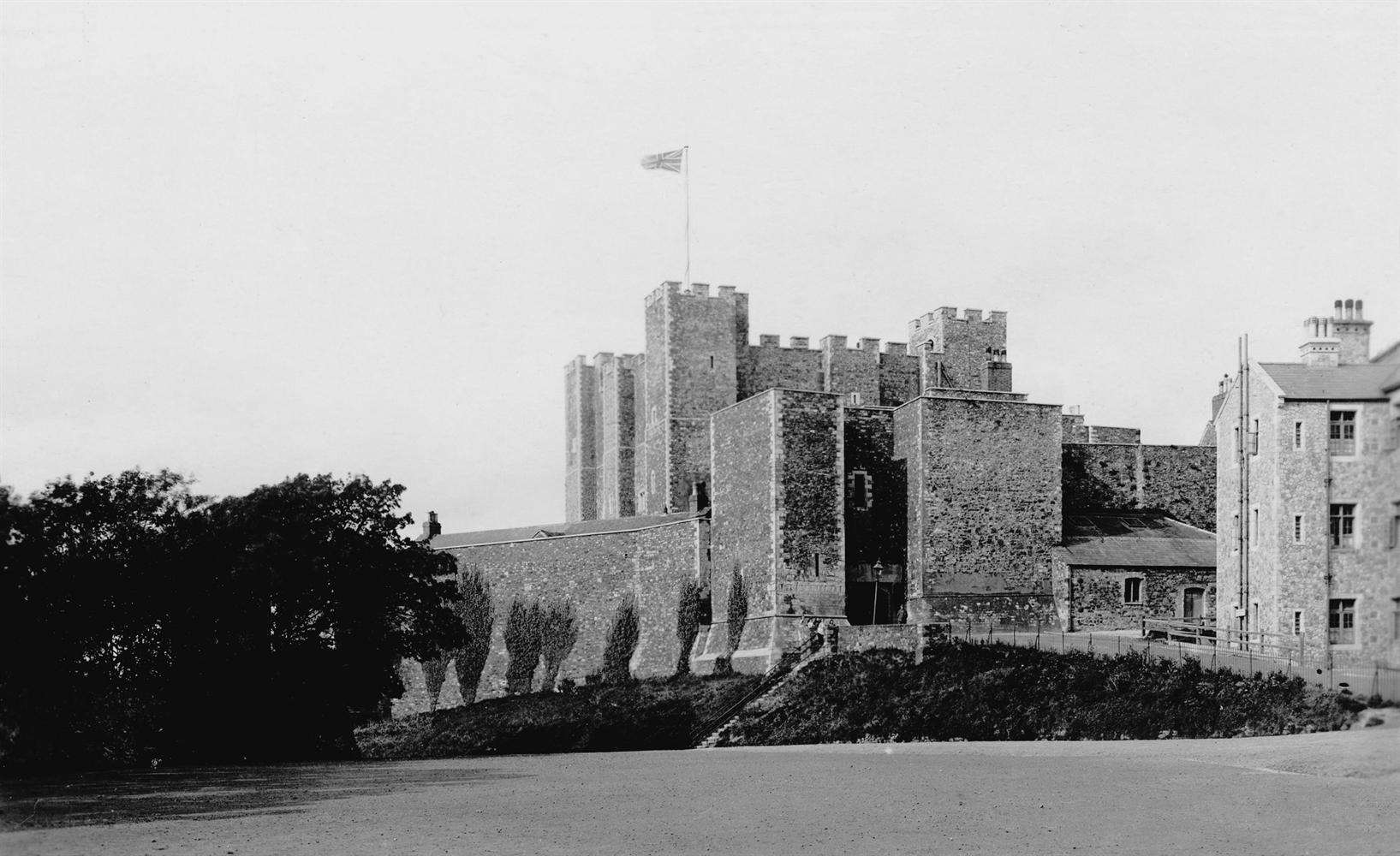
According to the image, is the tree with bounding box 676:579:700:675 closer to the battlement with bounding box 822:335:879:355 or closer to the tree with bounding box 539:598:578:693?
the tree with bounding box 539:598:578:693

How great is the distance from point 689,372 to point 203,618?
32883mm

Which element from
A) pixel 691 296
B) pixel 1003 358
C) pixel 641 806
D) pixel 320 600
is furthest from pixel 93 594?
pixel 1003 358

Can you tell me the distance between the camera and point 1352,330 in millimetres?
34969

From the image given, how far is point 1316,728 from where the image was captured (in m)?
29.3

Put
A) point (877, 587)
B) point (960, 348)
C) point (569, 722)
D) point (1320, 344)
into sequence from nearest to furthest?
point (1320, 344)
point (569, 722)
point (877, 587)
point (960, 348)

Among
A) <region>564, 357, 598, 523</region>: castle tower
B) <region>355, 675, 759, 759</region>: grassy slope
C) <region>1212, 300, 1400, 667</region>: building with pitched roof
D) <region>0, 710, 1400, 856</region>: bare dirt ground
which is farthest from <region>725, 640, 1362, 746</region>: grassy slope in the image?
<region>564, 357, 598, 523</region>: castle tower

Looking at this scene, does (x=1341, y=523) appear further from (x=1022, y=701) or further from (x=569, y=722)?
(x=569, y=722)

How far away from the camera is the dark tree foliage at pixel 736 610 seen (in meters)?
51.8

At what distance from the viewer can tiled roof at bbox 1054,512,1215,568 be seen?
2041 inches

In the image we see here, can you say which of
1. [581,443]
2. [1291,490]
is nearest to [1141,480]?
[1291,490]

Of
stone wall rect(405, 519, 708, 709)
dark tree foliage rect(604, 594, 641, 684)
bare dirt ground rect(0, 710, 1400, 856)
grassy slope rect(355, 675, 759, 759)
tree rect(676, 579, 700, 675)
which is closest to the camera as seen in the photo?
bare dirt ground rect(0, 710, 1400, 856)

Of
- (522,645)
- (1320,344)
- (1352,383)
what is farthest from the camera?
(522,645)

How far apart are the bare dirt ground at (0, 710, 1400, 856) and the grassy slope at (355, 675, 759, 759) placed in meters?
15.4

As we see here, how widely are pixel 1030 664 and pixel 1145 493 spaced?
66.7 feet
